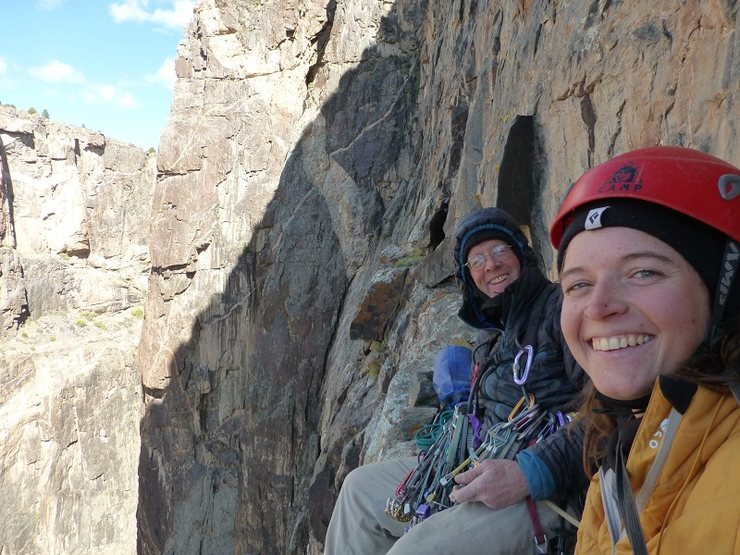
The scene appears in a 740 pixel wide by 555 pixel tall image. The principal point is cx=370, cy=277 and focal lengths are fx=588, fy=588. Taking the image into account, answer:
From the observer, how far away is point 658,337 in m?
1.42

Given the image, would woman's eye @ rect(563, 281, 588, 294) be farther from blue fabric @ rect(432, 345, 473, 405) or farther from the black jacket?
blue fabric @ rect(432, 345, 473, 405)

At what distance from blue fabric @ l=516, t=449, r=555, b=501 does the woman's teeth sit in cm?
99

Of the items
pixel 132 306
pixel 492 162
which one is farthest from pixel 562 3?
pixel 132 306

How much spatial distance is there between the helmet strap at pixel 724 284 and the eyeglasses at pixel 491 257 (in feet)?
6.45

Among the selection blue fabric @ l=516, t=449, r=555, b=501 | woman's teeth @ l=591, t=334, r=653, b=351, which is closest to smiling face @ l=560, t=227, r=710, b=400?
woman's teeth @ l=591, t=334, r=653, b=351

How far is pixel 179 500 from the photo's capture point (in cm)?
1894

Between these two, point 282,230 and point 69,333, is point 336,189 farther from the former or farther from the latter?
point 69,333

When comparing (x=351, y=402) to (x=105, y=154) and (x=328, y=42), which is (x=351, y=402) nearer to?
(x=328, y=42)

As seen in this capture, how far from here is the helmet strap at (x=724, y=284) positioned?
4.46 feet

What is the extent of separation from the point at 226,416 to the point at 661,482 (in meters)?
17.9

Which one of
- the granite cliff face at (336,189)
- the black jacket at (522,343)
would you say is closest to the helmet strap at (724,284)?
the black jacket at (522,343)

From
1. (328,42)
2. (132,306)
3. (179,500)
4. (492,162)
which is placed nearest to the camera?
(492,162)

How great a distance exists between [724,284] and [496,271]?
198 cm

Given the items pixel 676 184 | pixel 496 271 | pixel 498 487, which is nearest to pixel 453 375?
pixel 496 271
